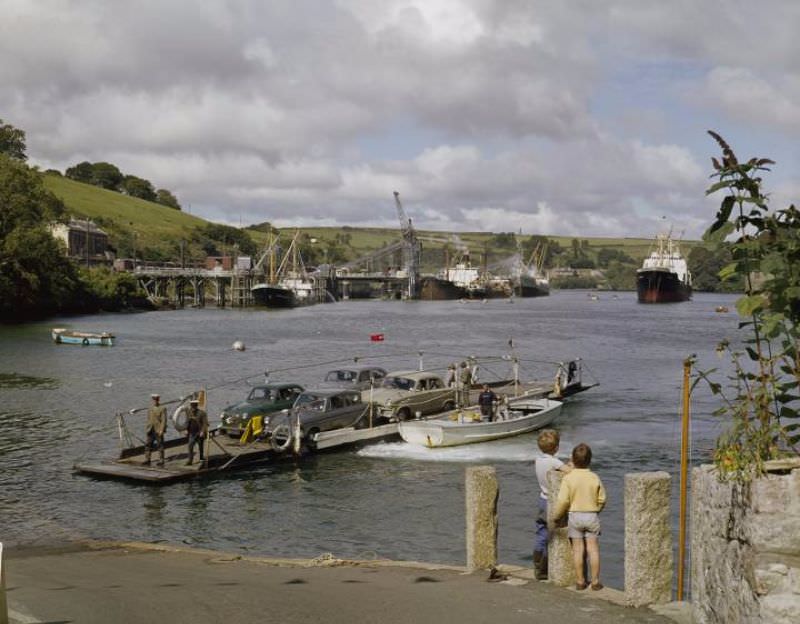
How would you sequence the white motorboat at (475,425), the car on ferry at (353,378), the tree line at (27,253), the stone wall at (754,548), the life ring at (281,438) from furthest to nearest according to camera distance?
the tree line at (27,253)
the car on ferry at (353,378)
the white motorboat at (475,425)
the life ring at (281,438)
the stone wall at (754,548)

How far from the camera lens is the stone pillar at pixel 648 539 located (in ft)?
33.1

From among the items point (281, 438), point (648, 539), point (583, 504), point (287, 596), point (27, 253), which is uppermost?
point (27, 253)

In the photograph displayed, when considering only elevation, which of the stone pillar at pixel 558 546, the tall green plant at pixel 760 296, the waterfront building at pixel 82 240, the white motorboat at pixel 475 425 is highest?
the waterfront building at pixel 82 240

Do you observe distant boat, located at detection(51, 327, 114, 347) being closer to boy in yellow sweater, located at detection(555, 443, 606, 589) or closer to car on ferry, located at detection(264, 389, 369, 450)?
car on ferry, located at detection(264, 389, 369, 450)

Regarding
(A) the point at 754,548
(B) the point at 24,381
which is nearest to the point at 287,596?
(A) the point at 754,548

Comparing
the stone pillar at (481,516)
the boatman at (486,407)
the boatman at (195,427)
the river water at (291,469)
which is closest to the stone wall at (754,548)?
the stone pillar at (481,516)

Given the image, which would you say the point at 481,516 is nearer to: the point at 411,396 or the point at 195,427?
the point at 195,427

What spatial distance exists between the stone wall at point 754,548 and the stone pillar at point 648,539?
1802mm

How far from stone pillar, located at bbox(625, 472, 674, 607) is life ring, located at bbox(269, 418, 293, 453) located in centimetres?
1989

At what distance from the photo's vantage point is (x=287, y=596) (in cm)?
1205

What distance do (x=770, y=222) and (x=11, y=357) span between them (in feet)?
221

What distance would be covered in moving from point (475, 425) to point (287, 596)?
20.7 metres

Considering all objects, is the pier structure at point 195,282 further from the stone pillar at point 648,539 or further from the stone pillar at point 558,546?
the stone pillar at point 648,539

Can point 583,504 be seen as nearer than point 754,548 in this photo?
No
